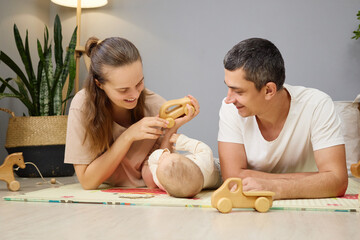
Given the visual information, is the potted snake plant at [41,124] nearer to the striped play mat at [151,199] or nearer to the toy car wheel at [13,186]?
the toy car wheel at [13,186]

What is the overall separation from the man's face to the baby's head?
0.30m

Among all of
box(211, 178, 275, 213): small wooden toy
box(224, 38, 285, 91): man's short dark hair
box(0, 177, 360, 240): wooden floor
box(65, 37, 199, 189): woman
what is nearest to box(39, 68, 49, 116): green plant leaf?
box(65, 37, 199, 189): woman

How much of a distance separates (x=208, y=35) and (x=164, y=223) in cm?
271

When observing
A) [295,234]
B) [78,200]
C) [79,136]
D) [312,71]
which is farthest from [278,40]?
[295,234]

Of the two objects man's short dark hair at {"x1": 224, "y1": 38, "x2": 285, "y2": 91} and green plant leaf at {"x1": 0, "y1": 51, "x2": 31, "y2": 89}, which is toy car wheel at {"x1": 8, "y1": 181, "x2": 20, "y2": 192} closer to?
green plant leaf at {"x1": 0, "y1": 51, "x2": 31, "y2": 89}

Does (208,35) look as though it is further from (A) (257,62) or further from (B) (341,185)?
(B) (341,185)

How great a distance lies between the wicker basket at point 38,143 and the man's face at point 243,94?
61.0 inches

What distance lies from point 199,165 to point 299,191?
0.39 m

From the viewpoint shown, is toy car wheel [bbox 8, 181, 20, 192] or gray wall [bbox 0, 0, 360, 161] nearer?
toy car wheel [bbox 8, 181, 20, 192]

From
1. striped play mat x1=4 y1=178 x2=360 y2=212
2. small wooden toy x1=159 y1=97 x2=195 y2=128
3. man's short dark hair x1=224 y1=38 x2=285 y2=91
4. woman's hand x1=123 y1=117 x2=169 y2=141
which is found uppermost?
man's short dark hair x1=224 y1=38 x2=285 y2=91

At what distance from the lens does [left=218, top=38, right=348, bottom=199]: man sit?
1.58 metres

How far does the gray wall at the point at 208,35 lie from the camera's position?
3.46 metres

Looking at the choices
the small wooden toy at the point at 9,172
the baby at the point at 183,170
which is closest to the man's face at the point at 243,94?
the baby at the point at 183,170

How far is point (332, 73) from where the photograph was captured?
3.49 m
